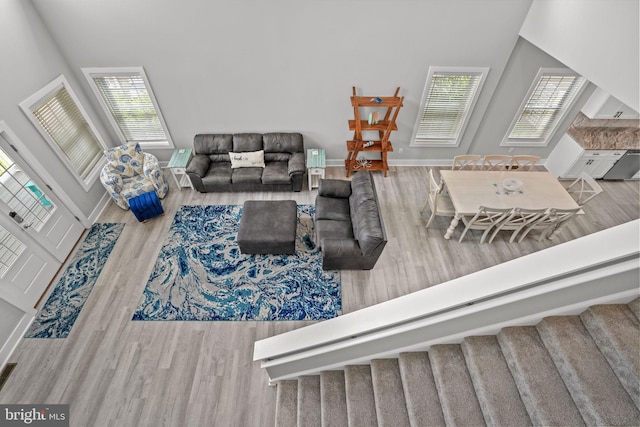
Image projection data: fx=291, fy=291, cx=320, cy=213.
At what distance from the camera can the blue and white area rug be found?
13.5 feet

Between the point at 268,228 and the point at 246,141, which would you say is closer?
the point at 268,228

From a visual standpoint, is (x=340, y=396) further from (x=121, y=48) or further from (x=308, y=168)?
(x=121, y=48)

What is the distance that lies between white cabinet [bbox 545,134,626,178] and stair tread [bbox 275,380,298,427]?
20.8 ft

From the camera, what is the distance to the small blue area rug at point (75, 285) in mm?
3990

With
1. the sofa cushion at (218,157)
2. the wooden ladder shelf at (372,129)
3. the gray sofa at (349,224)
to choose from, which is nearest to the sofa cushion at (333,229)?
the gray sofa at (349,224)

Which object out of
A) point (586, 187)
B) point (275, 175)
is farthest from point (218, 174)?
point (586, 187)

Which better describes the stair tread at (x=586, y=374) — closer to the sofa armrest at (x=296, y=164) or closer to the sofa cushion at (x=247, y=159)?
the sofa armrest at (x=296, y=164)

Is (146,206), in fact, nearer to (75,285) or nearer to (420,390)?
(75,285)

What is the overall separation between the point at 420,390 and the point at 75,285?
196 inches

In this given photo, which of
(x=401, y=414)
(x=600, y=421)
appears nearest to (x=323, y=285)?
(x=401, y=414)

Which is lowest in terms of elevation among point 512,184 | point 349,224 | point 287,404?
point 287,404

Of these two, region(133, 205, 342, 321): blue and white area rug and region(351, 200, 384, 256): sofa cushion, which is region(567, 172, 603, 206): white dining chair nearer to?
region(351, 200, 384, 256): sofa cushion

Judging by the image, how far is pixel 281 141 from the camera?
566 cm

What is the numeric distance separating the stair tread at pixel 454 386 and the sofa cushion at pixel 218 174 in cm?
455
